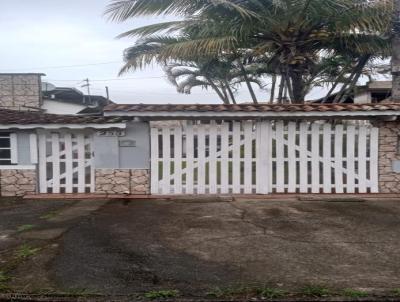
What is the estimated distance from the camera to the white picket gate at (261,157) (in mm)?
9312

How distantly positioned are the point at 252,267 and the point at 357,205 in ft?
14.5

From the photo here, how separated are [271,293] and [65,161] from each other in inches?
271

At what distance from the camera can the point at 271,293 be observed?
389 centimetres

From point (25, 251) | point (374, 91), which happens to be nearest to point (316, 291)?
point (25, 251)

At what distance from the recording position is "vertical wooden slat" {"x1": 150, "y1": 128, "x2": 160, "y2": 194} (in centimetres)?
937

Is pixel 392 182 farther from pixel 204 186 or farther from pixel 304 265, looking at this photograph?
pixel 304 265

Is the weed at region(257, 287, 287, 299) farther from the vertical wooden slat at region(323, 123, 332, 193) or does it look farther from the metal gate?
the metal gate

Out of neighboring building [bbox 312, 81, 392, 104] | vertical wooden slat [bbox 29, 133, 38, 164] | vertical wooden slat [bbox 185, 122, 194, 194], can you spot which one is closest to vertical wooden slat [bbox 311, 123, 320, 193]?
vertical wooden slat [bbox 185, 122, 194, 194]

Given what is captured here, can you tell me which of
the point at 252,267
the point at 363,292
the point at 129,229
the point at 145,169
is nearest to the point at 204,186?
the point at 145,169

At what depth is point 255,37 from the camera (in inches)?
461

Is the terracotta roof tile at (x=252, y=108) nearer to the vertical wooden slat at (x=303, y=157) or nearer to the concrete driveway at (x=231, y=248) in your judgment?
the vertical wooden slat at (x=303, y=157)

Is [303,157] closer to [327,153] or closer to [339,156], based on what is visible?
[327,153]

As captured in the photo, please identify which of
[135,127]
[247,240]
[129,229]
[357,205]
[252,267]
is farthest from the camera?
[135,127]

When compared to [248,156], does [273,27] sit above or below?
above
